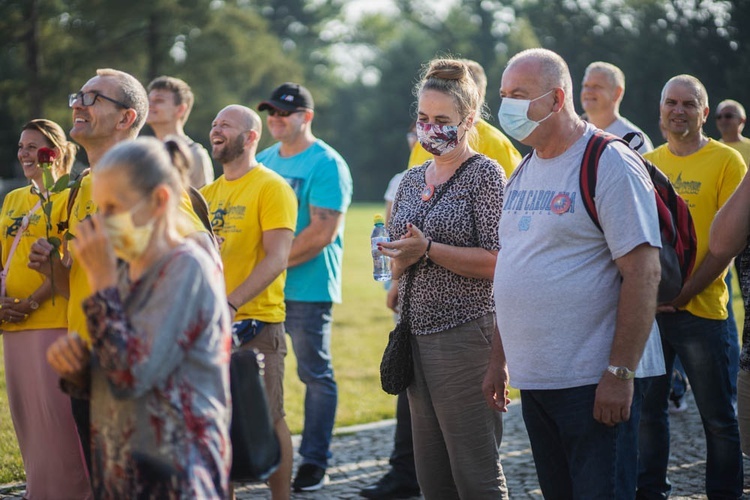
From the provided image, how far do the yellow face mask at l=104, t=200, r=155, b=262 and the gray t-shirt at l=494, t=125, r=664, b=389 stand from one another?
160 cm

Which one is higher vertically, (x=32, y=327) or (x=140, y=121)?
(x=140, y=121)

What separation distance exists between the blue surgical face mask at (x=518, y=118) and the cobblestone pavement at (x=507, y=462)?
2.82 meters

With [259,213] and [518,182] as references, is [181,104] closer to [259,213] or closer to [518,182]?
[259,213]

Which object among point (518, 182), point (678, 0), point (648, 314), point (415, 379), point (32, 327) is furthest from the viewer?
point (678, 0)

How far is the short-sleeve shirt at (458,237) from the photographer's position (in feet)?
14.0

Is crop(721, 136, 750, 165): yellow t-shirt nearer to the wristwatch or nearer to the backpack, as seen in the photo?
the backpack

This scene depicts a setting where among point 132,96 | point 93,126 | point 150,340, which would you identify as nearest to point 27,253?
point 93,126

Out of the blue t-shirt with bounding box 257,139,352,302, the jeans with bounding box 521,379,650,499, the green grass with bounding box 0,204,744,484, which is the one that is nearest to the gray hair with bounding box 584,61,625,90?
the blue t-shirt with bounding box 257,139,352,302

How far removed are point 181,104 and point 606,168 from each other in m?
4.52

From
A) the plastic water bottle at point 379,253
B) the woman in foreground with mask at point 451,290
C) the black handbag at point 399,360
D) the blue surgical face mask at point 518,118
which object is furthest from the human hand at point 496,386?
the blue surgical face mask at point 518,118

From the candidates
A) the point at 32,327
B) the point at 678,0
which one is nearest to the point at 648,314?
the point at 32,327

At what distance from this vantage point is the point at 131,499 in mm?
2889

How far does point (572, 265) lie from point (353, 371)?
7442 mm

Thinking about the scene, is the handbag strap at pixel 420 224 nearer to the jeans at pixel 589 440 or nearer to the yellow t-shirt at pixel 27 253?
the jeans at pixel 589 440
